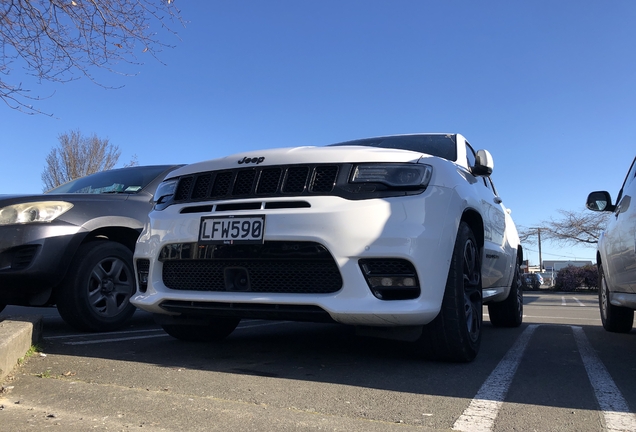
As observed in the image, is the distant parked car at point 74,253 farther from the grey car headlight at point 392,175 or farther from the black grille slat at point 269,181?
the grey car headlight at point 392,175

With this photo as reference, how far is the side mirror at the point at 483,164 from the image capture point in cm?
419

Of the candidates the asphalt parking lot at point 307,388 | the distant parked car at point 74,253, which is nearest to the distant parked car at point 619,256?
the asphalt parking lot at point 307,388

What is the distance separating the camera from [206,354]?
3.61 m

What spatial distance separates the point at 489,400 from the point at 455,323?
2.14ft

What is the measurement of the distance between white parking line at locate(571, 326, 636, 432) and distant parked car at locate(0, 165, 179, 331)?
352cm

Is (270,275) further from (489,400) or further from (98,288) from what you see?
(98,288)

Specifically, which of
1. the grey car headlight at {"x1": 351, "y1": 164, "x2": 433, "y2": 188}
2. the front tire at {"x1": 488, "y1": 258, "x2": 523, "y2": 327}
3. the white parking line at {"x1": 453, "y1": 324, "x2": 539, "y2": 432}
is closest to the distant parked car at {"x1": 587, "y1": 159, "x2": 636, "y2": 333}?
the front tire at {"x1": 488, "y1": 258, "x2": 523, "y2": 327}

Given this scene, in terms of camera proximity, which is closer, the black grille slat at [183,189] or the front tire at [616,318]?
the black grille slat at [183,189]

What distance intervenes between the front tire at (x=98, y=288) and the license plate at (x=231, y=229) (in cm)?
162

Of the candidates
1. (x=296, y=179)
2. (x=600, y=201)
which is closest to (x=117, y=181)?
(x=296, y=179)

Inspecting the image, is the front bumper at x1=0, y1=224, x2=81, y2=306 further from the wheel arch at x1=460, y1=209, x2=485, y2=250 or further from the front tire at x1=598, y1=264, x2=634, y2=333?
the front tire at x1=598, y1=264, x2=634, y2=333

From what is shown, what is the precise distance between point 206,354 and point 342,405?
147 cm

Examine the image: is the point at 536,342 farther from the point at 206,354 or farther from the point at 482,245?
the point at 206,354

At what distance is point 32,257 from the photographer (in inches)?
160
